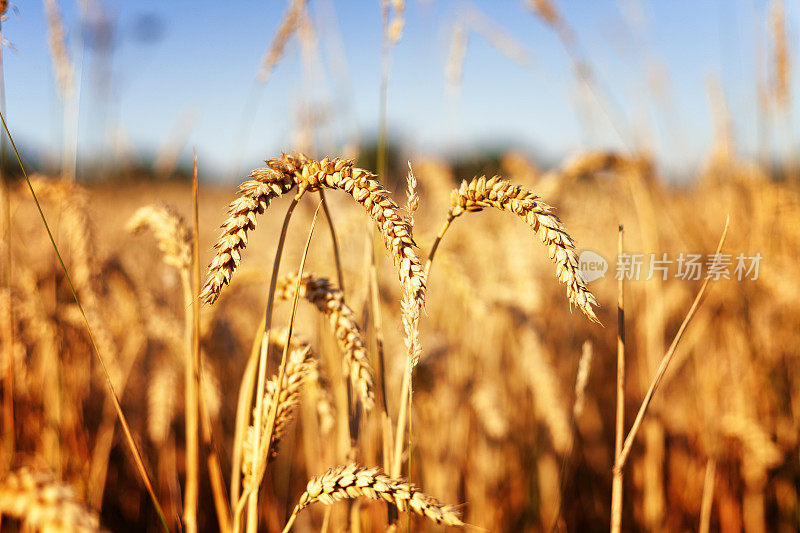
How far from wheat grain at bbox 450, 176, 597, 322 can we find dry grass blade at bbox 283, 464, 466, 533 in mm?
283

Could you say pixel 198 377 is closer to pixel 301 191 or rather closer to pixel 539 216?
pixel 301 191

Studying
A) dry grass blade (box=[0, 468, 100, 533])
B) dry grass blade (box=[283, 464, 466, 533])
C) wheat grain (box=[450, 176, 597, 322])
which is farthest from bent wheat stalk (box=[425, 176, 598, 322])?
dry grass blade (box=[0, 468, 100, 533])

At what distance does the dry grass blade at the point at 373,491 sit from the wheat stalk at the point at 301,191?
24 cm

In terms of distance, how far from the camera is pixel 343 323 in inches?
27.4

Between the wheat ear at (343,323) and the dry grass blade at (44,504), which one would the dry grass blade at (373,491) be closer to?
the wheat ear at (343,323)

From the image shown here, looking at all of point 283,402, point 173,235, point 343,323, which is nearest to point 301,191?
point 343,323

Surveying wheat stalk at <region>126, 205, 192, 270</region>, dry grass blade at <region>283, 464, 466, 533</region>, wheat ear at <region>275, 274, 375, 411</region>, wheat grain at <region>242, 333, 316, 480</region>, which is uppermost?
wheat stalk at <region>126, 205, 192, 270</region>

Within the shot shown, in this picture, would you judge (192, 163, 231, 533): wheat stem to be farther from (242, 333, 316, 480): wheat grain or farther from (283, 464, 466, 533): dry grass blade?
(283, 464, 466, 533): dry grass blade

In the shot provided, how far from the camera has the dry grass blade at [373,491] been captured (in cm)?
57

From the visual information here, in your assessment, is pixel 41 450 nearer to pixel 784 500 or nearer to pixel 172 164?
pixel 172 164

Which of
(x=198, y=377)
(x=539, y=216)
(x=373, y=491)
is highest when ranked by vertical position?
(x=539, y=216)

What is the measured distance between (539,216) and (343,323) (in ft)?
1.02

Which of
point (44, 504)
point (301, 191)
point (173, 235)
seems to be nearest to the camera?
point (44, 504)

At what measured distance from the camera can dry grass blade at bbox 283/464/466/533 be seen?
1.87 ft
